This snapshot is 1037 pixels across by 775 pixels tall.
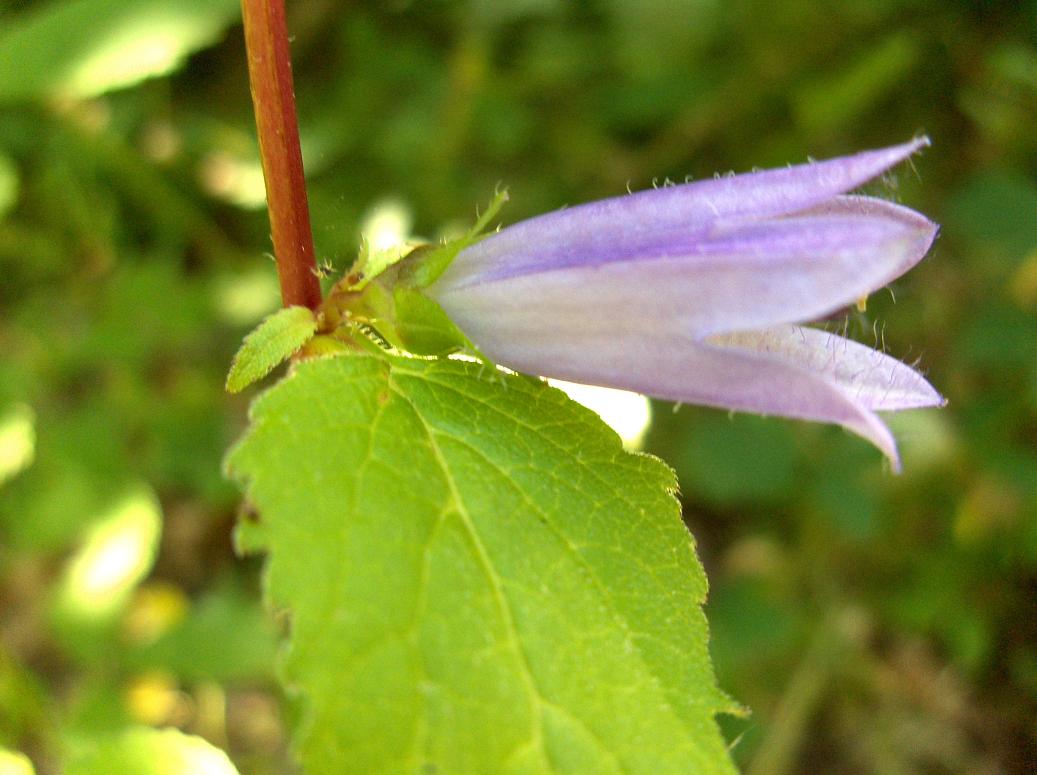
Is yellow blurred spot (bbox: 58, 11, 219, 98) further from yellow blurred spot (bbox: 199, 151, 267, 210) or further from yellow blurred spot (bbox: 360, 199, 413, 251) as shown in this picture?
yellow blurred spot (bbox: 199, 151, 267, 210)

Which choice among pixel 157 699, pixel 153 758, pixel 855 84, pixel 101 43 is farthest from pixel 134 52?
pixel 855 84

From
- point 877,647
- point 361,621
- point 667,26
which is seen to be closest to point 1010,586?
point 877,647

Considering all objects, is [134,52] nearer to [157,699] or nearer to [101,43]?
[101,43]

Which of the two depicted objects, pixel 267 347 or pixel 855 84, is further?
pixel 855 84

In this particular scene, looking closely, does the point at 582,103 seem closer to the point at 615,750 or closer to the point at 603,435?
the point at 603,435

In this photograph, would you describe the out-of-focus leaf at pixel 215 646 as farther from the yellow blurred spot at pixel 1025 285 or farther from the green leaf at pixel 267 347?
the yellow blurred spot at pixel 1025 285

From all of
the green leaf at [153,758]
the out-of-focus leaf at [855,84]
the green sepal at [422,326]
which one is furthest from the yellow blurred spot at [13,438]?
the out-of-focus leaf at [855,84]
